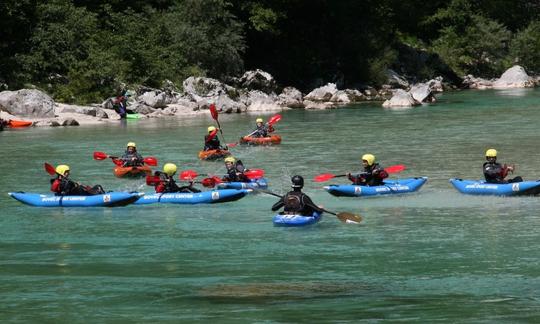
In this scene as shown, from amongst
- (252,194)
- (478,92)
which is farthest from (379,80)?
(252,194)

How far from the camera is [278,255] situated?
594 inches

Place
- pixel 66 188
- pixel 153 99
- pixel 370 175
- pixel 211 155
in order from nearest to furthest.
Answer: pixel 66 188
pixel 370 175
pixel 211 155
pixel 153 99

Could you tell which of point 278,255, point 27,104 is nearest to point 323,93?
point 27,104

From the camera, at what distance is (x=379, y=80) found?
5406 centimetres

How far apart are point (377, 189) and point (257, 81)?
3057 cm

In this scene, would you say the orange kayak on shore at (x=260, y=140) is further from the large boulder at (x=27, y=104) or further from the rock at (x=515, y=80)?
the rock at (x=515, y=80)

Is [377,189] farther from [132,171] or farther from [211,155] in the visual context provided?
[211,155]

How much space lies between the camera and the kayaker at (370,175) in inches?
784

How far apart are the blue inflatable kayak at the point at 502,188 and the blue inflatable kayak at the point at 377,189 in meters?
0.94

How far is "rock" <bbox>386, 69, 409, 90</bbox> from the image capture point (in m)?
54.8

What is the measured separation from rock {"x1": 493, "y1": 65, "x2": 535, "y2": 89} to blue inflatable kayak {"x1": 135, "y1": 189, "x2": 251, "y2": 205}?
1576 inches

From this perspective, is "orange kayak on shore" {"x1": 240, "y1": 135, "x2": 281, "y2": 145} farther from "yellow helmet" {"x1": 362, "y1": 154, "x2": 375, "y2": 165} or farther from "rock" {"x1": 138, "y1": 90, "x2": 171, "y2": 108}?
"rock" {"x1": 138, "y1": 90, "x2": 171, "y2": 108}

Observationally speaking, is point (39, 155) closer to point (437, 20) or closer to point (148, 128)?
point (148, 128)

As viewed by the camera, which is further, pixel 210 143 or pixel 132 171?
pixel 210 143
